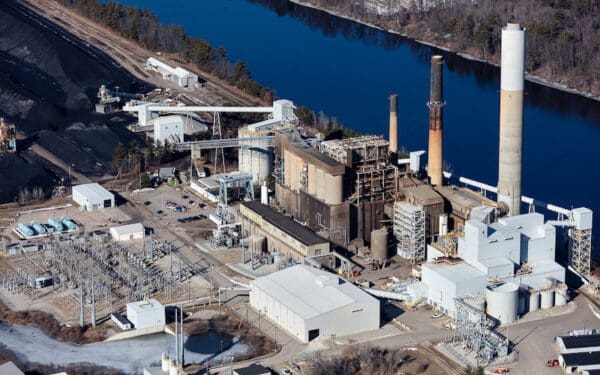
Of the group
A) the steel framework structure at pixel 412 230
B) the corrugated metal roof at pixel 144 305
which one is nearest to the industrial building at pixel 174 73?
the steel framework structure at pixel 412 230

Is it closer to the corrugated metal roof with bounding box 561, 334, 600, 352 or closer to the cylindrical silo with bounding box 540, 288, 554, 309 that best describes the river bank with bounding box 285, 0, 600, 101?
the cylindrical silo with bounding box 540, 288, 554, 309

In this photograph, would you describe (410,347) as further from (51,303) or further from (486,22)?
(486,22)

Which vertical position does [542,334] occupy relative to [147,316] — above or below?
below

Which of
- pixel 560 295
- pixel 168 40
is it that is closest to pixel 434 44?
pixel 168 40

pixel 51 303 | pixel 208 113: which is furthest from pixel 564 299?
pixel 208 113

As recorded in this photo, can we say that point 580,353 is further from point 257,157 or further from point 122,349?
point 257,157

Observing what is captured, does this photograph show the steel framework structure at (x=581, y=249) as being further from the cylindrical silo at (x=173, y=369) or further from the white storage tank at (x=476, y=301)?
the cylindrical silo at (x=173, y=369)
